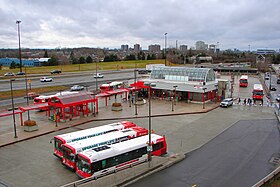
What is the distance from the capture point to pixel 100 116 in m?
31.7

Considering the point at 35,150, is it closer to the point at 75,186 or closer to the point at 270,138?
the point at 75,186

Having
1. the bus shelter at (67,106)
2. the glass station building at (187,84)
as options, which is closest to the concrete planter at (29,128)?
the bus shelter at (67,106)

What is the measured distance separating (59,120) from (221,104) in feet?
72.2

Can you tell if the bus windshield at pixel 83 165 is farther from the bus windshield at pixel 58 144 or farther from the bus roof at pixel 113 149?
the bus windshield at pixel 58 144

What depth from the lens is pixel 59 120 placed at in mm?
29422

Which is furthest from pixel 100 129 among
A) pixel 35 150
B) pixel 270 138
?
pixel 270 138

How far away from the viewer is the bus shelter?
29.0 m

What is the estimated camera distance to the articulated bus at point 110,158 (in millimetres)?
15383

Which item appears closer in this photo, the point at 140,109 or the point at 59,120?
the point at 59,120

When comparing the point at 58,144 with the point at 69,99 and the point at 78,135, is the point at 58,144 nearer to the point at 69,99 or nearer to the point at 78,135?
the point at 78,135

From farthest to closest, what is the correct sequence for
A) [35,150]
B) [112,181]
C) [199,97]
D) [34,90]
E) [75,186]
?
[34,90] → [199,97] → [35,150] → [112,181] → [75,186]

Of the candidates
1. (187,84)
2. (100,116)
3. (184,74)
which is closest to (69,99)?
(100,116)

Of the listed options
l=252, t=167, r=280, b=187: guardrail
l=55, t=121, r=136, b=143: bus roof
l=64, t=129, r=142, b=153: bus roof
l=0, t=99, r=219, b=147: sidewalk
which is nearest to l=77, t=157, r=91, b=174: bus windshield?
l=64, t=129, r=142, b=153: bus roof

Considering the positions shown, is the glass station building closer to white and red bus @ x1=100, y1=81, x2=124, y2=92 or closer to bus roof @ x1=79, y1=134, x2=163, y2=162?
white and red bus @ x1=100, y1=81, x2=124, y2=92
